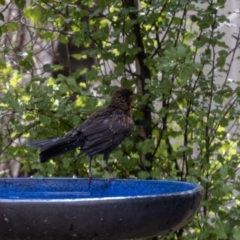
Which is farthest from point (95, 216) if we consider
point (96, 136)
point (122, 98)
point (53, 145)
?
point (122, 98)

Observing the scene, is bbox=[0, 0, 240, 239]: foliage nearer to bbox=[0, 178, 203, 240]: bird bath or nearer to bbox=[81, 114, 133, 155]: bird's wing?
bbox=[81, 114, 133, 155]: bird's wing

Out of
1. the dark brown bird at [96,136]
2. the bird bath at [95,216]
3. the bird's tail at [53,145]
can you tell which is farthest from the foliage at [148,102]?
the bird bath at [95,216]

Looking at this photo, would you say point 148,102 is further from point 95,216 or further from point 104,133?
point 95,216

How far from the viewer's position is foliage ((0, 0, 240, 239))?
5.02 meters

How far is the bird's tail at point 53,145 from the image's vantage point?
3869mm

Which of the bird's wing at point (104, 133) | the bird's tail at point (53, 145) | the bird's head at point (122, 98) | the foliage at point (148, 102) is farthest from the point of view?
the foliage at point (148, 102)

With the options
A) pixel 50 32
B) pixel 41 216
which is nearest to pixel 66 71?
pixel 50 32

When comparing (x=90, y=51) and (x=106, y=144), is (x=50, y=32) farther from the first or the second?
(x=106, y=144)

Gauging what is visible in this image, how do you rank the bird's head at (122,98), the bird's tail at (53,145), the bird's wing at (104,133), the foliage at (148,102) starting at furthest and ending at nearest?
the foliage at (148,102)
the bird's head at (122,98)
the bird's wing at (104,133)
the bird's tail at (53,145)

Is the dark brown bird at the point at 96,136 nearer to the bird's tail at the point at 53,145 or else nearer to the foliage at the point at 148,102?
the bird's tail at the point at 53,145

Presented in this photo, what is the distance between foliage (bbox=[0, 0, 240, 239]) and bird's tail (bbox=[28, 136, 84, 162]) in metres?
0.76

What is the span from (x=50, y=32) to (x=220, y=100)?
165 centimetres

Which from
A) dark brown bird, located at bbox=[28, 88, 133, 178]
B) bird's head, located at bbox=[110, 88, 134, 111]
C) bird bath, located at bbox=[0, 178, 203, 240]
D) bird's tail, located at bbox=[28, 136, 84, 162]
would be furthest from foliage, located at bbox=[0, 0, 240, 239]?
bird bath, located at bbox=[0, 178, 203, 240]

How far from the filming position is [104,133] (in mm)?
4355
